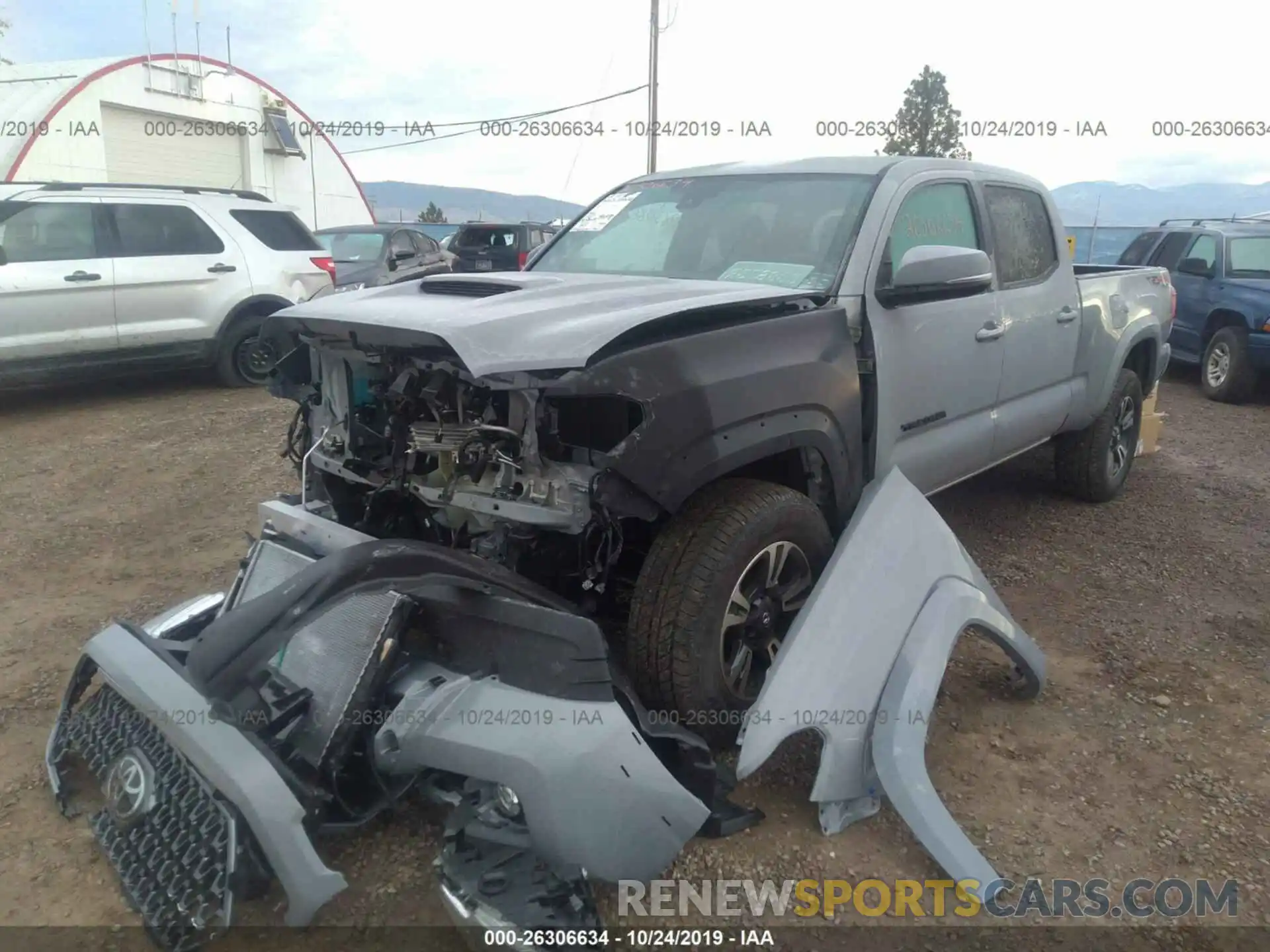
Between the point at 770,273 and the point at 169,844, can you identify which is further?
the point at 770,273

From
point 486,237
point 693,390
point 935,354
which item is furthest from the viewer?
point 486,237

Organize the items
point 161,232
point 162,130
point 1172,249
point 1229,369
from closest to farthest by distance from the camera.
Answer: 1. point 161,232
2. point 1229,369
3. point 1172,249
4. point 162,130

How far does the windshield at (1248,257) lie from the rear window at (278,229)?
9.08m

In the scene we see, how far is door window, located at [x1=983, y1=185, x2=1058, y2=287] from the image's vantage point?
4277 millimetres

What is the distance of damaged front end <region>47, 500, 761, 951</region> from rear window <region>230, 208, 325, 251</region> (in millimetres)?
7019

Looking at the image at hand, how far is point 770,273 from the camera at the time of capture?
349 cm

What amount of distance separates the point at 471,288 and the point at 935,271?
1611 millimetres

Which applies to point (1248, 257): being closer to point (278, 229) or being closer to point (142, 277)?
point (278, 229)

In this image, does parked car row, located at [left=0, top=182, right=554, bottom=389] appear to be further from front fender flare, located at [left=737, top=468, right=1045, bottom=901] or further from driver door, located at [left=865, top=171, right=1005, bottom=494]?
front fender flare, located at [left=737, top=468, right=1045, bottom=901]

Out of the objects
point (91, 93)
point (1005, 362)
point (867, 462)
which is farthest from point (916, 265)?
point (91, 93)

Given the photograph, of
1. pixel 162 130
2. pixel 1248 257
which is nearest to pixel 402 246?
pixel 1248 257

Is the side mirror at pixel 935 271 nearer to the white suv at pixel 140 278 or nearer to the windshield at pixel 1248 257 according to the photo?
the white suv at pixel 140 278

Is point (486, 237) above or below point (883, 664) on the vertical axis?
above

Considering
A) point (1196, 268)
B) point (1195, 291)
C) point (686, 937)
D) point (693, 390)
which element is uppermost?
point (1196, 268)
